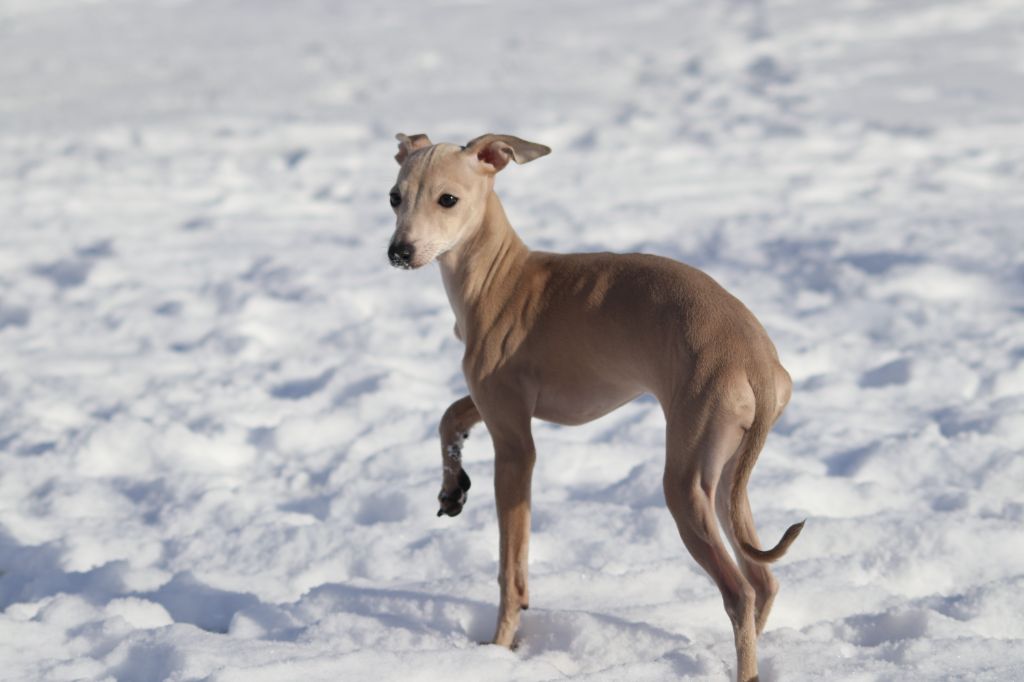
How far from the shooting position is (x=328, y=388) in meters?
5.58

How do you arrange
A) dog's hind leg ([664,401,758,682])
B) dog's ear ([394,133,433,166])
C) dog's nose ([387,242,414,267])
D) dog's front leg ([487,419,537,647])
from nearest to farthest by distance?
dog's hind leg ([664,401,758,682])
dog's nose ([387,242,414,267])
dog's front leg ([487,419,537,647])
dog's ear ([394,133,433,166])

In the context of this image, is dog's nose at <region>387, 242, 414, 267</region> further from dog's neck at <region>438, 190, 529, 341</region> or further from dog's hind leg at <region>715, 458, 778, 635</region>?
dog's hind leg at <region>715, 458, 778, 635</region>

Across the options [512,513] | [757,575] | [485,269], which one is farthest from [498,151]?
[757,575]

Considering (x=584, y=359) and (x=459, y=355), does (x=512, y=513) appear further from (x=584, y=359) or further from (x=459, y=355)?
(x=459, y=355)

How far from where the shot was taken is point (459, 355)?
6.11 meters

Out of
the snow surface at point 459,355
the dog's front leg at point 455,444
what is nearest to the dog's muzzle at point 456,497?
the dog's front leg at point 455,444

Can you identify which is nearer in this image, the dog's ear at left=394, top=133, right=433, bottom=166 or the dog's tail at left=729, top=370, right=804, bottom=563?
the dog's tail at left=729, top=370, right=804, bottom=563

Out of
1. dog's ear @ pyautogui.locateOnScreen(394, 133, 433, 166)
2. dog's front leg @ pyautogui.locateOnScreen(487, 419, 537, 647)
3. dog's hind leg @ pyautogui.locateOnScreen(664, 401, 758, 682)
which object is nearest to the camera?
dog's hind leg @ pyautogui.locateOnScreen(664, 401, 758, 682)

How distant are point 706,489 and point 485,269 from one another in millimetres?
1039

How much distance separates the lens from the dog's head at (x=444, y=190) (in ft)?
10.5

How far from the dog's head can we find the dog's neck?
6 centimetres

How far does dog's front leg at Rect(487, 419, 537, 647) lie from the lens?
3277 millimetres

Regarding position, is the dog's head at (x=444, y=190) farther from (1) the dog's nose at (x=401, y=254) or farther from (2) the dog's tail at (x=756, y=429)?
(2) the dog's tail at (x=756, y=429)

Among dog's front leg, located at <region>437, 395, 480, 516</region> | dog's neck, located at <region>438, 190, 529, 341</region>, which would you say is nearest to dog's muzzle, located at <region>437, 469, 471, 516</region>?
dog's front leg, located at <region>437, 395, 480, 516</region>
